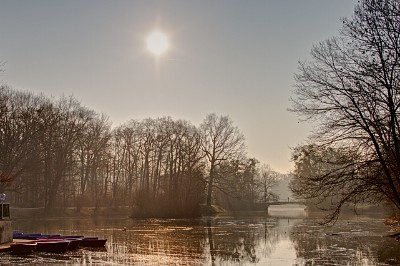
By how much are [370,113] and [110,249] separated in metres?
14.7

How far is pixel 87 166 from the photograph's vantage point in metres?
66.1

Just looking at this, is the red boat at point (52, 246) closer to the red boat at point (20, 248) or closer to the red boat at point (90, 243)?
the red boat at point (20, 248)

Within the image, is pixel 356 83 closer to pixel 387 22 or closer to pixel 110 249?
pixel 387 22

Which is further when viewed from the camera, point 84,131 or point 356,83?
point 84,131

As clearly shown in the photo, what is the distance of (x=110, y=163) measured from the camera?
70875 mm

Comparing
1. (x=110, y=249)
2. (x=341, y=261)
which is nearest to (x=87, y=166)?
(x=110, y=249)

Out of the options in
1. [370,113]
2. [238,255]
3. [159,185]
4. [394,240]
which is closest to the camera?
[370,113]

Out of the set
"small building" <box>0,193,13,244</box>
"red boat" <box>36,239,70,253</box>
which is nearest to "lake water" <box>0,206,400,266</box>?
"red boat" <box>36,239,70,253</box>

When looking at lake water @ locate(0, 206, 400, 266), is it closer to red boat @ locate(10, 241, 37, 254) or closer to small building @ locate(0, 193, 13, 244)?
red boat @ locate(10, 241, 37, 254)

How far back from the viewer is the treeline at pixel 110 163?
2013 inches

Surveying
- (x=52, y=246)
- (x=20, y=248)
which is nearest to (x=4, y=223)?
(x=20, y=248)

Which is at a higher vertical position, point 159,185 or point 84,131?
point 84,131

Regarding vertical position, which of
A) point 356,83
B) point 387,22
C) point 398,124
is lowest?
point 398,124

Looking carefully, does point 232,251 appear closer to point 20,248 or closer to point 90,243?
point 90,243
